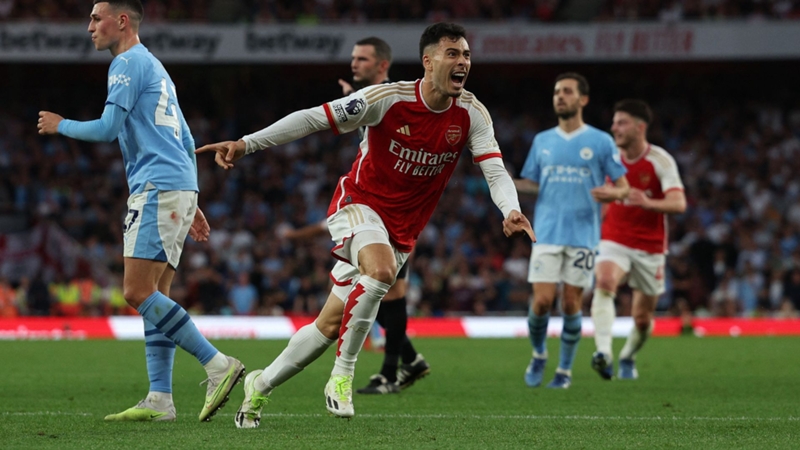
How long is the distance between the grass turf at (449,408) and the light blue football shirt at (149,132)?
54.3 inches

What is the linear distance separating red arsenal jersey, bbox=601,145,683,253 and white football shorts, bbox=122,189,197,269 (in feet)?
18.0

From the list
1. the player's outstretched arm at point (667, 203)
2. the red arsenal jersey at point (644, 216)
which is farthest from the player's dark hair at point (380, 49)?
the red arsenal jersey at point (644, 216)

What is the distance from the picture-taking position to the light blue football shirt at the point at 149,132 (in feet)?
20.2

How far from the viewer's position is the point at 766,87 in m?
27.7

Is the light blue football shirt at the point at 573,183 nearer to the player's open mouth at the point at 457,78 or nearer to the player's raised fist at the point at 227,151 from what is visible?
the player's open mouth at the point at 457,78

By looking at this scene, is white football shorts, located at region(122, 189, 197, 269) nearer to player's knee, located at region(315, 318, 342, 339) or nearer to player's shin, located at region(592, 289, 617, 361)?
player's knee, located at region(315, 318, 342, 339)

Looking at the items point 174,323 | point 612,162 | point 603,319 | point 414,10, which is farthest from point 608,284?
point 414,10

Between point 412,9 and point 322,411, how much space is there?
19495 millimetres

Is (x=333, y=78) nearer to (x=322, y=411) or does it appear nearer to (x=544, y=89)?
(x=544, y=89)

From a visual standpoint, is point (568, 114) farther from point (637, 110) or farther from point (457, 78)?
point (457, 78)

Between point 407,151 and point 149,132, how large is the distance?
1465 mm

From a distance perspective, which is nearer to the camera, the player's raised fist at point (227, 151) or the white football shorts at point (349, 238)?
the player's raised fist at point (227, 151)

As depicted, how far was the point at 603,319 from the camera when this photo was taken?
33.8ft

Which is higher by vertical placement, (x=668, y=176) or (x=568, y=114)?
(x=568, y=114)
